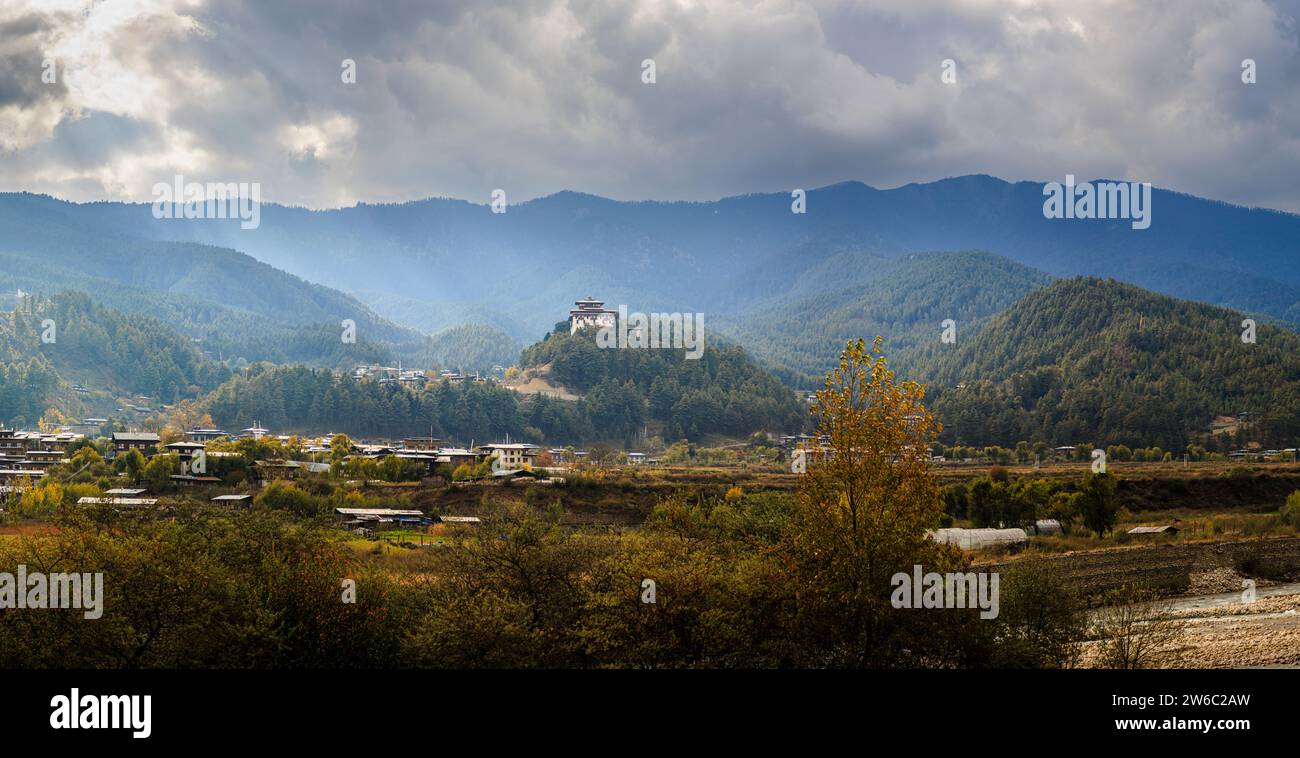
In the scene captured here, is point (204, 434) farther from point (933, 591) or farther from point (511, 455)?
point (933, 591)

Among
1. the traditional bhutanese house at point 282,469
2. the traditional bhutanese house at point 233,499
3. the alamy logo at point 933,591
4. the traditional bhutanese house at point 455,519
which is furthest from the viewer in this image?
the traditional bhutanese house at point 282,469

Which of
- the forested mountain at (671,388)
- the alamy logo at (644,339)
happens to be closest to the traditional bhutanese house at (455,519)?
the forested mountain at (671,388)

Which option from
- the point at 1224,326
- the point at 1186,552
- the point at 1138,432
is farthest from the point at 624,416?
the point at 1186,552

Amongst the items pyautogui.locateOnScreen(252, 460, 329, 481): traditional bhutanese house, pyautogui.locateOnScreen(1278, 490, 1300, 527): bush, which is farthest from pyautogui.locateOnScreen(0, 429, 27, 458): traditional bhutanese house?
pyautogui.locateOnScreen(1278, 490, 1300, 527): bush

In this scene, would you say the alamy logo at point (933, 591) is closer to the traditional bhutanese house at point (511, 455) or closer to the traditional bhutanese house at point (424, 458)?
the traditional bhutanese house at point (424, 458)

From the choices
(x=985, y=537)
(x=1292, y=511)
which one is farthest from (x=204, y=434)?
(x=1292, y=511)
